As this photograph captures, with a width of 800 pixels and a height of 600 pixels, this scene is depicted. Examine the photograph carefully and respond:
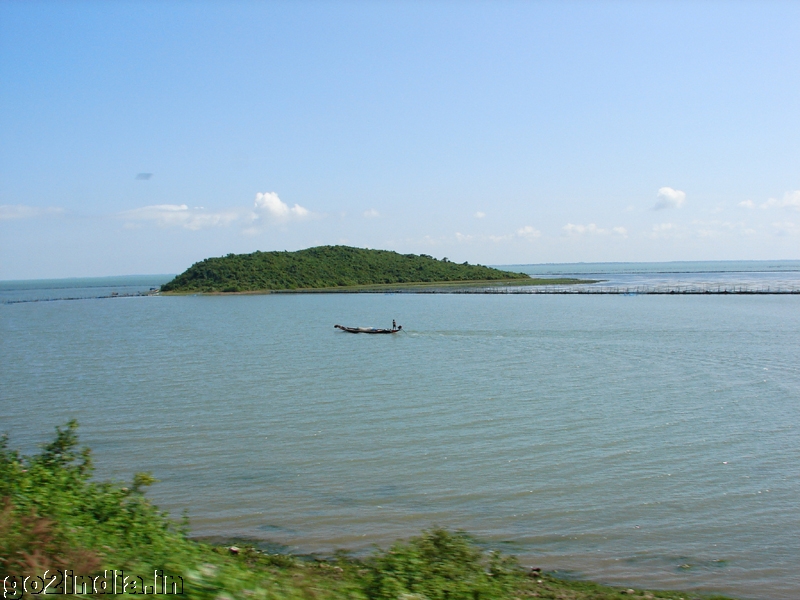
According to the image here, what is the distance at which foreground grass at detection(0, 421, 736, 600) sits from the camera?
5.76m

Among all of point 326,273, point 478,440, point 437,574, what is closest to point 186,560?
point 437,574

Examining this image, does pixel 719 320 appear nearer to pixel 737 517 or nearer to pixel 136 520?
pixel 737 517

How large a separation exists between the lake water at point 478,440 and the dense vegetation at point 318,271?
3315 inches

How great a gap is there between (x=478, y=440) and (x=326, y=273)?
117262 millimetres

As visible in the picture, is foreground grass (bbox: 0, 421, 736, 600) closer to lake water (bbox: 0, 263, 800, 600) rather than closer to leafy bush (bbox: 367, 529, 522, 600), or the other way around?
leafy bush (bbox: 367, 529, 522, 600)

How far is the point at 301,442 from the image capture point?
16.9 m

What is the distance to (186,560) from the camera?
671cm

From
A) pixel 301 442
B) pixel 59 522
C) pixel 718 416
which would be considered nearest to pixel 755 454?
pixel 718 416

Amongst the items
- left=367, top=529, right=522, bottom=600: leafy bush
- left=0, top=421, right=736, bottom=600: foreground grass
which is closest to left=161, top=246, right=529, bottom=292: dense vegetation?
left=0, top=421, right=736, bottom=600: foreground grass

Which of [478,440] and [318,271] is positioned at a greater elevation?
[318,271]

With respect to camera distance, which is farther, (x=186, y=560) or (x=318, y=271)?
(x=318, y=271)

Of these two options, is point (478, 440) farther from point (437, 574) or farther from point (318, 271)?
point (318, 271)

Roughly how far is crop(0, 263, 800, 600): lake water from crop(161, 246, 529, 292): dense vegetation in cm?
8420

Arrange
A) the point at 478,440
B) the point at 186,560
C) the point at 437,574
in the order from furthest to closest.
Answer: the point at 478,440 → the point at 437,574 → the point at 186,560
